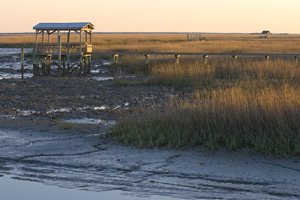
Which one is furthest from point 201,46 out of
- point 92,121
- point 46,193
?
point 46,193

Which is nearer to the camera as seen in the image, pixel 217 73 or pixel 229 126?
pixel 229 126

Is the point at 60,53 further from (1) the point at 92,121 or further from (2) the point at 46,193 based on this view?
(2) the point at 46,193

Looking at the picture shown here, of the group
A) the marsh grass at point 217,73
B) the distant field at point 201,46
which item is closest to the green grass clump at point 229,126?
the marsh grass at point 217,73

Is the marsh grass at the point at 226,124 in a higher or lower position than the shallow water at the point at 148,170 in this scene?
higher

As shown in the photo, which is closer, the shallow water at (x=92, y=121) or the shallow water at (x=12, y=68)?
the shallow water at (x=92, y=121)

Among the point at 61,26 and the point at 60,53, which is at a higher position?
the point at 61,26

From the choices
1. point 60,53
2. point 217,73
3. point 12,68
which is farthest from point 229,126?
point 12,68

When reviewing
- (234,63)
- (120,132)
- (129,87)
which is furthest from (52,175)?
(234,63)

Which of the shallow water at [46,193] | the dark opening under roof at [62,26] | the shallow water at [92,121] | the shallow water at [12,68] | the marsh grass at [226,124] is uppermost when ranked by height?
the dark opening under roof at [62,26]

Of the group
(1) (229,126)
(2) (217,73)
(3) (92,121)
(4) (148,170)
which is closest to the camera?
(4) (148,170)

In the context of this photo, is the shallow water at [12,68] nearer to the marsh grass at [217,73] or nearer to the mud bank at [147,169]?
the marsh grass at [217,73]

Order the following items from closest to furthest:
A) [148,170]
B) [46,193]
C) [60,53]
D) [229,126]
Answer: [46,193] < [148,170] < [229,126] < [60,53]

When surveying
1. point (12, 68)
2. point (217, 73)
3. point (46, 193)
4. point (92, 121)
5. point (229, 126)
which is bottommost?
point (12, 68)

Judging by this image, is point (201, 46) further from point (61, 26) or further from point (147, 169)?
point (147, 169)
